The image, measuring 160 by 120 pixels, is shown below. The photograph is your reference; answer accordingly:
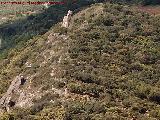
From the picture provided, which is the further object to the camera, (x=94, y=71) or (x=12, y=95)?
(x=12, y=95)

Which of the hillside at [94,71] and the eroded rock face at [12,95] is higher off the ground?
the hillside at [94,71]

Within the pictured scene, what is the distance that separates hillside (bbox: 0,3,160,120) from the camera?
75.6m

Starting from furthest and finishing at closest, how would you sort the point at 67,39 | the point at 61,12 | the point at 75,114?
the point at 61,12 → the point at 67,39 → the point at 75,114

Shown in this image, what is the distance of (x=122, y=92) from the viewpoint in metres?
82.3

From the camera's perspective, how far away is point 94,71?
295 ft

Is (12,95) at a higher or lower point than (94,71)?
lower

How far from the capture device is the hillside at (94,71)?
75.6 metres

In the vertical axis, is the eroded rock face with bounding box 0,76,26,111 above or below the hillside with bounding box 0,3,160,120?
below

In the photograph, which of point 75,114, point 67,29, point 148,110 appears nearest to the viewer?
point 75,114

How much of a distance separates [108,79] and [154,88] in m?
8.04

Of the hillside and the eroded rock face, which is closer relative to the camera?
the hillside

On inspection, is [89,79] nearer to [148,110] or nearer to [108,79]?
[108,79]

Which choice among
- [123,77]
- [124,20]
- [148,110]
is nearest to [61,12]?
[124,20]

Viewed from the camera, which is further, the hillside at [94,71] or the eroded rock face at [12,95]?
the eroded rock face at [12,95]
